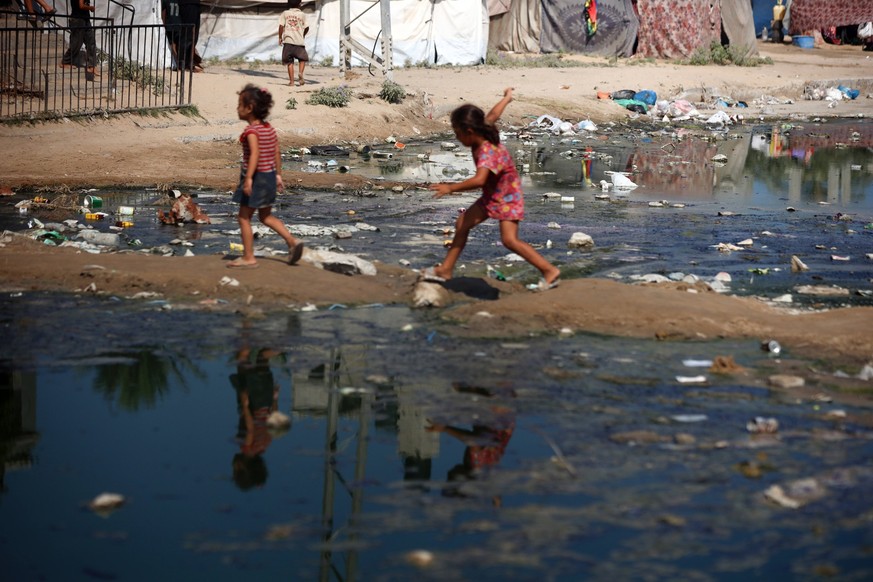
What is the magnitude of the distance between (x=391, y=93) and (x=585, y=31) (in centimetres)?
1509

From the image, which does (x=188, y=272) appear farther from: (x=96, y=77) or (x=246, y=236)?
(x=96, y=77)

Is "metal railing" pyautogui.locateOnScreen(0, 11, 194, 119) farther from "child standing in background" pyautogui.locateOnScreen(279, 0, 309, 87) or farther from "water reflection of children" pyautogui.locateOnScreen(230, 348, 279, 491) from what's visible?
"water reflection of children" pyautogui.locateOnScreen(230, 348, 279, 491)

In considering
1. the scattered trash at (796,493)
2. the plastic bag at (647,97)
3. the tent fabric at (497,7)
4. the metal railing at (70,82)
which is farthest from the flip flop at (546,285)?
the tent fabric at (497,7)

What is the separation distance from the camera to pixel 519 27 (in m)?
31.5

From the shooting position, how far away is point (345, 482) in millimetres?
4117

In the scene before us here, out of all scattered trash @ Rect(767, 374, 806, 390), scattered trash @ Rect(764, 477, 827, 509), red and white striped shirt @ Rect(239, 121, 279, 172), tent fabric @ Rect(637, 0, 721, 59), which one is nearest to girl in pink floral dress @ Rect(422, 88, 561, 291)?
red and white striped shirt @ Rect(239, 121, 279, 172)

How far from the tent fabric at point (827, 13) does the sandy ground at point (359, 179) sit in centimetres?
995

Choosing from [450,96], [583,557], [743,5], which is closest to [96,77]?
[450,96]

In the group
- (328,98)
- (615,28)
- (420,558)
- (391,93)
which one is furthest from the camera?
(615,28)

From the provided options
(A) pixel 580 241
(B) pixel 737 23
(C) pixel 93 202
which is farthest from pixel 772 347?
(B) pixel 737 23

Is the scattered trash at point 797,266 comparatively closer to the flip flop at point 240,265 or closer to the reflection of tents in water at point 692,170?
the flip flop at point 240,265

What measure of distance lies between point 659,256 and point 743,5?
89.1 feet

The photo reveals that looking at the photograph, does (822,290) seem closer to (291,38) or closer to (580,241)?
(580,241)

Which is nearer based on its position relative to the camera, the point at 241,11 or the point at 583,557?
the point at 583,557
